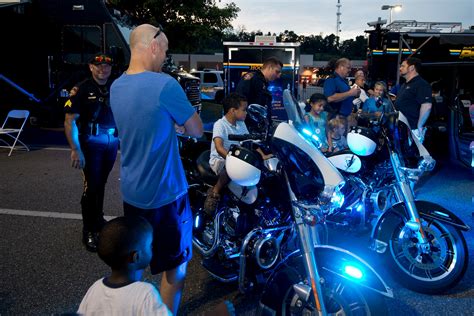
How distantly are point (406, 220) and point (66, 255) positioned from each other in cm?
314

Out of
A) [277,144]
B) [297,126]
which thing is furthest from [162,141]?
[297,126]

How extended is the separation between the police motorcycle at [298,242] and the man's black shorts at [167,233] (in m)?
0.43

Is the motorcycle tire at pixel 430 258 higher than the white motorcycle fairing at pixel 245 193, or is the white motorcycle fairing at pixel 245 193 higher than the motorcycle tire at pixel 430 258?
the white motorcycle fairing at pixel 245 193

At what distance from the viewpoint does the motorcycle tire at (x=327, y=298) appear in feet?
8.20

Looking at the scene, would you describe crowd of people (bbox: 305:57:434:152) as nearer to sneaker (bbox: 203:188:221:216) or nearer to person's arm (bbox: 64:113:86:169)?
sneaker (bbox: 203:188:221:216)

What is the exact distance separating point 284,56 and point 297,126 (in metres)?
A: 13.3

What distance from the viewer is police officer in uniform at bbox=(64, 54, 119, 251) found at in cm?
429

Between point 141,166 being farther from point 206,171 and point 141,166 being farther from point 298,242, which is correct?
point 206,171

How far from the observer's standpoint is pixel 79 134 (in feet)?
14.5

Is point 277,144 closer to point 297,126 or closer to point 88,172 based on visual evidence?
point 297,126

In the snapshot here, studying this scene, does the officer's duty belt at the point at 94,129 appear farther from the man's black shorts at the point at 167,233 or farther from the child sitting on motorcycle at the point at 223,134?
the man's black shorts at the point at 167,233

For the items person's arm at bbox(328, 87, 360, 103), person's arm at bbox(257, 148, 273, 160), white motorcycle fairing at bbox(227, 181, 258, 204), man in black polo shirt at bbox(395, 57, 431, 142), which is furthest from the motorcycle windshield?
person's arm at bbox(328, 87, 360, 103)

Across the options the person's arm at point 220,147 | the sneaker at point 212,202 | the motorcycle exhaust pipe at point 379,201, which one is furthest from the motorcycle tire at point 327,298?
the motorcycle exhaust pipe at point 379,201

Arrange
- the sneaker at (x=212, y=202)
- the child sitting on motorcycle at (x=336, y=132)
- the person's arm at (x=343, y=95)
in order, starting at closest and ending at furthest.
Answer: the sneaker at (x=212, y=202) < the child sitting on motorcycle at (x=336, y=132) < the person's arm at (x=343, y=95)
